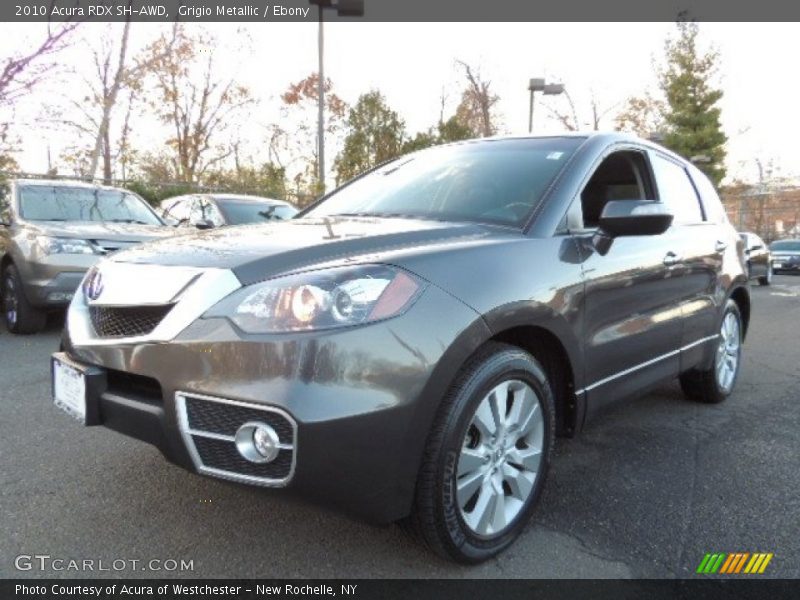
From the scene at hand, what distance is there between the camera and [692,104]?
29.2 m

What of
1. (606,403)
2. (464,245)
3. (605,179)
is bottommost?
(606,403)

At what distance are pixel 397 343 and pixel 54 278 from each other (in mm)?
5254

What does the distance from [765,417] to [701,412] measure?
0.39m

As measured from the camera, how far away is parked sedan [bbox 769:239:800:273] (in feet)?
78.6

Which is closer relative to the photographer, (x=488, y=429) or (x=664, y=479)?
(x=488, y=429)

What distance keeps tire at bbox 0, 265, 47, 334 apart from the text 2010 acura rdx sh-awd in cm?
438

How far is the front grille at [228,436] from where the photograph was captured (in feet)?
6.27

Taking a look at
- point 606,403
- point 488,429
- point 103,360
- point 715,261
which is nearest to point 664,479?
point 606,403

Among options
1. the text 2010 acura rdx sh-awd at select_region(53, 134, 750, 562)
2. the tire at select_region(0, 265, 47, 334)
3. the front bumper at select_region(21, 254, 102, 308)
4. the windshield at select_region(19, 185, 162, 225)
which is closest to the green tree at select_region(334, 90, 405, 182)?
the windshield at select_region(19, 185, 162, 225)

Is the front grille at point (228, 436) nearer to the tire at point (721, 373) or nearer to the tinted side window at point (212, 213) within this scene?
the tire at point (721, 373)

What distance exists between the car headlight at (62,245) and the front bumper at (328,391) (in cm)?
468

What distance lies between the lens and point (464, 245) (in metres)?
2.42
